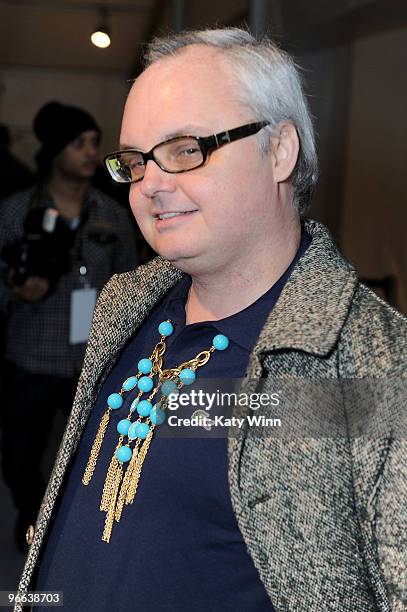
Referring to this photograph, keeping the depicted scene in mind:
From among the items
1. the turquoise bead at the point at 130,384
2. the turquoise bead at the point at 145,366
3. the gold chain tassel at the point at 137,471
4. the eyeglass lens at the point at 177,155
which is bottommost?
the gold chain tassel at the point at 137,471

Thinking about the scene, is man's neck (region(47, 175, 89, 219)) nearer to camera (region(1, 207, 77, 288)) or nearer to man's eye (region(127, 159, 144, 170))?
camera (region(1, 207, 77, 288))

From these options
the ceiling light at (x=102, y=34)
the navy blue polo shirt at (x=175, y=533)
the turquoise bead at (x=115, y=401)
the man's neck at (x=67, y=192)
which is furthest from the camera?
the ceiling light at (x=102, y=34)

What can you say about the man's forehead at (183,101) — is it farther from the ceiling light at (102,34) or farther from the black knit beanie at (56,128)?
the ceiling light at (102,34)

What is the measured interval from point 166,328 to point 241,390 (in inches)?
12.5

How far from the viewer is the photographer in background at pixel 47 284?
3180 mm

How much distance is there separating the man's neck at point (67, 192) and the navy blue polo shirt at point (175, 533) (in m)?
2.08

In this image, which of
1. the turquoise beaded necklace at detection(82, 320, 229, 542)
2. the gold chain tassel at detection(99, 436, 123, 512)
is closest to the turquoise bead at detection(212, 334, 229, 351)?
the turquoise beaded necklace at detection(82, 320, 229, 542)

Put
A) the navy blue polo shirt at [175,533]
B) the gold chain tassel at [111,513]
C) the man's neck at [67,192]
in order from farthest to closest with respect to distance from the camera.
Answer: the man's neck at [67,192]
the gold chain tassel at [111,513]
the navy blue polo shirt at [175,533]

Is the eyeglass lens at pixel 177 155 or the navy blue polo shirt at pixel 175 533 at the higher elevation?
the eyeglass lens at pixel 177 155

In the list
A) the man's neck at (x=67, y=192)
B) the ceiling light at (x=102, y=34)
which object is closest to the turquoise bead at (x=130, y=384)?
the man's neck at (x=67, y=192)

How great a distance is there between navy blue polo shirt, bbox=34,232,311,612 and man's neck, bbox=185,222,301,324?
0.05ft

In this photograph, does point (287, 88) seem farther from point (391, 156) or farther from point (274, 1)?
point (274, 1)

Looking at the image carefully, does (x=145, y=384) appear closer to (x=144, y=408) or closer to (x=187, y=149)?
(x=144, y=408)

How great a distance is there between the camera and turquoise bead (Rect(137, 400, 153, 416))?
132 cm
